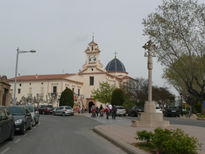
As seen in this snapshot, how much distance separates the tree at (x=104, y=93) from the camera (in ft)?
227

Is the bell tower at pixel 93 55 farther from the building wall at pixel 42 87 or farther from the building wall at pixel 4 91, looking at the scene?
the building wall at pixel 4 91

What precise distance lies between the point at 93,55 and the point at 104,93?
1146cm

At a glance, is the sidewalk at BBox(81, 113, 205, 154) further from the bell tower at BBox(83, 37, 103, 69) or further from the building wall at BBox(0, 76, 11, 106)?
the bell tower at BBox(83, 37, 103, 69)

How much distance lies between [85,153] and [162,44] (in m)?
22.4

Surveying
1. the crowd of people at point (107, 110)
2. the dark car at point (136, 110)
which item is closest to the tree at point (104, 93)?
the dark car at point (136, 110)

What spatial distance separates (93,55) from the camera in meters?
72.4

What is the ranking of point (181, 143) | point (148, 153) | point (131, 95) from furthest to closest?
point (131, 95)
point (148, 153)
point (181, 143)

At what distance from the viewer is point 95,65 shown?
237 feet

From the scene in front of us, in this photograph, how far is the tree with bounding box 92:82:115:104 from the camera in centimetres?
6931

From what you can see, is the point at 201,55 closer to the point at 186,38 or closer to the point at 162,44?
the point at 186,38

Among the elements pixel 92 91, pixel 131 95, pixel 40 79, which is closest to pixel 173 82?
pixel 131 95

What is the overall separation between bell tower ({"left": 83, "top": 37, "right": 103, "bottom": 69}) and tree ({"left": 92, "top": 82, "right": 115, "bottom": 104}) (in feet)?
20.5

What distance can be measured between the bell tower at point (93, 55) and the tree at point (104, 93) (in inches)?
247

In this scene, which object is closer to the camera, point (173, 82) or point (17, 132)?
point (17, 132)
